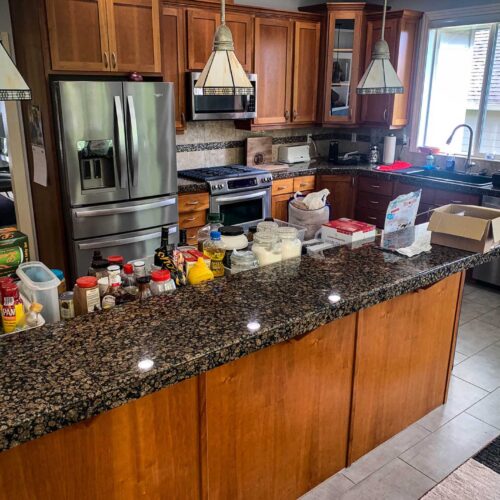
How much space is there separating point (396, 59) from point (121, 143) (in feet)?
9.37

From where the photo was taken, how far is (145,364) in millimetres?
1329

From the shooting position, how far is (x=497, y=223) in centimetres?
231

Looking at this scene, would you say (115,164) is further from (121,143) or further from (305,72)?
(305,72)

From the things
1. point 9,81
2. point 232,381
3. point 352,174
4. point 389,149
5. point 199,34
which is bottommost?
point 232,381

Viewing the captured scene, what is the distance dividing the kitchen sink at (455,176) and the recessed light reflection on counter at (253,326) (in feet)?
11.5

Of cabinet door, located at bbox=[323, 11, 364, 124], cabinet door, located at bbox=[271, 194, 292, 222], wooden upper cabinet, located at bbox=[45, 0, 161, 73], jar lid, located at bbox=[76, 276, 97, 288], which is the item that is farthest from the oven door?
jar lid, located at bbox=[76, 276, 97, 288]

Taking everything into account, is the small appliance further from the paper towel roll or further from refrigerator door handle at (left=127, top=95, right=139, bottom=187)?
refrigerator door handle at (left=127, top=95, right=139, bottom=187)

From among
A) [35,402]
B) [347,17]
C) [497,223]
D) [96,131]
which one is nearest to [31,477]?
[35,402]

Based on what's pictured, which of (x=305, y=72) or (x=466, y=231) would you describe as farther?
(x=305, y=72)

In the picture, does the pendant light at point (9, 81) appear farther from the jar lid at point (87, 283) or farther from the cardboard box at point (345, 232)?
the cardboard box at point (345, 232)

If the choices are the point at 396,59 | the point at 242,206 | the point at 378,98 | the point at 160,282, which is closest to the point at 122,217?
the point at 242,206

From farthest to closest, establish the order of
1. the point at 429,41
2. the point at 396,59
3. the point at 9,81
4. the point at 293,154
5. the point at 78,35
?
the point at 293,154 → the point at 429,41 → the point at 396,59 → the point at 78,35 → the point at 9,81

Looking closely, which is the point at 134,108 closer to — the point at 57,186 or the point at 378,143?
the point at 57,186

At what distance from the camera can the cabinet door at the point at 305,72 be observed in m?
4.82
